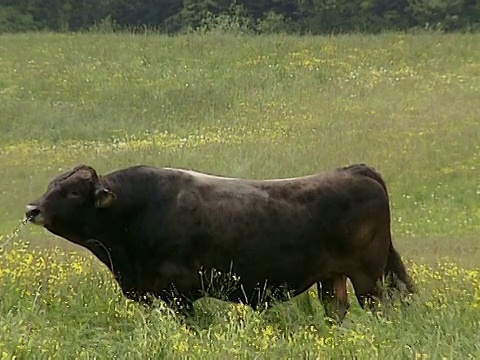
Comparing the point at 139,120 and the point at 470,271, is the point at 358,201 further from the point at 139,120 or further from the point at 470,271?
the point at 139,120

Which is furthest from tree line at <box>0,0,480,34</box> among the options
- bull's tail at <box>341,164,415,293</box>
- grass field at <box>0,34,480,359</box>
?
bull's tail at <box>341,164,415,293</box>

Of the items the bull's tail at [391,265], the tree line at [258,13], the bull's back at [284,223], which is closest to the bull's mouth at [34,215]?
the bull's back at [284,223]

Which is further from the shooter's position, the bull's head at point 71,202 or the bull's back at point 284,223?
the bull's back at point 284,223

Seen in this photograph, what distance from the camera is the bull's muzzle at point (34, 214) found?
7.21 meters

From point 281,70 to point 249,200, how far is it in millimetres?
22614

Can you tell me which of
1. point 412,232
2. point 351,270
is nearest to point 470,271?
point 351,270

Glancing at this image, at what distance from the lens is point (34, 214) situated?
23.8ft

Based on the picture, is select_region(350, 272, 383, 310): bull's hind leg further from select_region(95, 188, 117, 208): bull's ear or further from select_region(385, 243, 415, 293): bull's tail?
select_region(95, 188, 117, 208): bull's ear

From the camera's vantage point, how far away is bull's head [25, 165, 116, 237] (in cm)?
729

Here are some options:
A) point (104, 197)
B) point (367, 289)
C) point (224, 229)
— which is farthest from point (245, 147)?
point (104, 197)

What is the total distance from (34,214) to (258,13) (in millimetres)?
52819

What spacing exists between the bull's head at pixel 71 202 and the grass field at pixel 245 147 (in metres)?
0.58

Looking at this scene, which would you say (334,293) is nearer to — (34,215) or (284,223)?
(284,223)

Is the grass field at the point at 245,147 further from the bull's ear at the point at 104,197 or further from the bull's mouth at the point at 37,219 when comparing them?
the bull's ear at the point at 104,197
